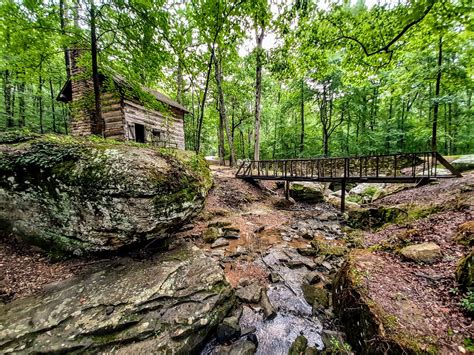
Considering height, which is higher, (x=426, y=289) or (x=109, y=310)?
(x=426, y=289)

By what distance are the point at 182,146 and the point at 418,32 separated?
14863 mm

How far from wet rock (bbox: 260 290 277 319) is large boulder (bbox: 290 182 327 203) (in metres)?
8.96

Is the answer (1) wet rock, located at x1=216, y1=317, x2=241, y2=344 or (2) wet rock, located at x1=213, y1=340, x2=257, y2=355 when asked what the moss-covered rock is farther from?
(1) wet rock, located at x1=216, y1=317, x2=241, y2=344

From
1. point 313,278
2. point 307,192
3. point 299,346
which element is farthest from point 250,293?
point 307,192

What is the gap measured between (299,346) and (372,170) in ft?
47.6

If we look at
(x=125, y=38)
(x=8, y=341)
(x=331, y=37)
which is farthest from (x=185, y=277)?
(x=331, y=37)

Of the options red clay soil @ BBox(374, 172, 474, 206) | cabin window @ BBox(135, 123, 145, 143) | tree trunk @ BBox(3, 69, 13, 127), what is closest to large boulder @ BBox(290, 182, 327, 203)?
red clay soil @ BBox(374, 172, 474, 206)

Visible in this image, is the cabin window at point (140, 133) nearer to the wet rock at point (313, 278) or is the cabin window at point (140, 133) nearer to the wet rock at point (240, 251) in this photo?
the wet rock at point (240, 251)

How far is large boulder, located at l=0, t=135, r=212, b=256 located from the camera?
3693 millimetres

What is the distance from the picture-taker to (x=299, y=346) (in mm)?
2750

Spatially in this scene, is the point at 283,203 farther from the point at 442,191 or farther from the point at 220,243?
the point at 442,191

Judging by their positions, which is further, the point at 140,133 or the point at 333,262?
the point at 140,133

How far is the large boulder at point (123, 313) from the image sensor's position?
95.0 inches

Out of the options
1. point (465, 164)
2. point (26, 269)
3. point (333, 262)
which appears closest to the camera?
point (26, 269)
